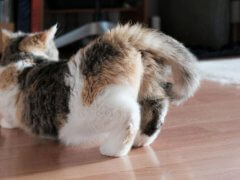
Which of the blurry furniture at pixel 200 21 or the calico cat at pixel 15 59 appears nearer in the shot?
the calico cat at pixel 15 59

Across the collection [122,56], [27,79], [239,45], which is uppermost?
[122,56]

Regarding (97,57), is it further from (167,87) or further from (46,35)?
(46,35)

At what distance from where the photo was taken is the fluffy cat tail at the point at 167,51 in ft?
4.31

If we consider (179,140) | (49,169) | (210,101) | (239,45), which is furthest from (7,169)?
(239,45)

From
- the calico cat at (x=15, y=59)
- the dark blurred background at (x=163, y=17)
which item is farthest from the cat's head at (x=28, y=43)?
the dark blurred background at (x=163, y=17)

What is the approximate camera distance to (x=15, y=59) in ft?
4.98

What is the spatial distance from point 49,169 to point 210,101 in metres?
1.01

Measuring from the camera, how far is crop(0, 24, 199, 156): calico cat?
1.24 m

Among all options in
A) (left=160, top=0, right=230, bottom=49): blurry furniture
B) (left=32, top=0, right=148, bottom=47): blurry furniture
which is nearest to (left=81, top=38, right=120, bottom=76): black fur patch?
(left=32, top=0, right=148, bottom=47): blurry furniture

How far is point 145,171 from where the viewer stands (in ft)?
3.92

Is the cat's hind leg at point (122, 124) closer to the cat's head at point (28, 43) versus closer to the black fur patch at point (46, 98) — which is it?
the black fur patch at point (46, 98)

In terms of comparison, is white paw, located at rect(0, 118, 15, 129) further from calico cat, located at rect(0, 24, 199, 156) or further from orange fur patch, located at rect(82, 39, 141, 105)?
orange fur patch, located at rect(82, 39, 141, 105)

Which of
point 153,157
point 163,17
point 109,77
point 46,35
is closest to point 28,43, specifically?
point 46,35

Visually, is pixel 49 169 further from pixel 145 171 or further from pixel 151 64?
pixel 151 64
